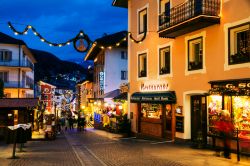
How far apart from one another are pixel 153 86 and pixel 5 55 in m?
40.9

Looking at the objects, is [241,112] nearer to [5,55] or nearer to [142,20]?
[142,20]

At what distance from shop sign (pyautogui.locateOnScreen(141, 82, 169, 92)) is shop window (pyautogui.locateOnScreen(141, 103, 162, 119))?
1019mm

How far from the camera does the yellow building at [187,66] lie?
16625 millimetres

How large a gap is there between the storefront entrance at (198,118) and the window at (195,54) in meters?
1.56

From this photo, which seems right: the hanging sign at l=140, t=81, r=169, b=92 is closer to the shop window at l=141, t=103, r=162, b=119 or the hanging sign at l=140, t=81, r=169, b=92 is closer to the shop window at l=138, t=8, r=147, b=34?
the shop window at l=141, t=103, r=162, b=119

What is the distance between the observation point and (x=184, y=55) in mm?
20906

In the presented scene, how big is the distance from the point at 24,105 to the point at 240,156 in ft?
54.8

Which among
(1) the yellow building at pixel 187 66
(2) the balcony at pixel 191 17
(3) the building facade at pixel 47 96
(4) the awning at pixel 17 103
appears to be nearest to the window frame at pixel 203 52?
(1) the yellow building at pixel 187 66

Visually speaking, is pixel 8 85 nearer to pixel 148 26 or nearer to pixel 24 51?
pixel 24 51

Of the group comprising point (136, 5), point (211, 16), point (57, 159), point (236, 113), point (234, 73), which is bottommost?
point (57, 159)

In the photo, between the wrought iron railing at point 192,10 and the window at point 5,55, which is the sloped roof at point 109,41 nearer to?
the window at point 5,55

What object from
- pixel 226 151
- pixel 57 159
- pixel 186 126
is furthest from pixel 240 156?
pixel 57 159

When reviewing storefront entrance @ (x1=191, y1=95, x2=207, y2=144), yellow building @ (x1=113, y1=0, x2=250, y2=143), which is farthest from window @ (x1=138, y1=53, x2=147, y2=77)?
storefront entrance @ (x1=191, y1=95, x2=207, y2=144)

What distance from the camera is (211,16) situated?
1764 centimetres
